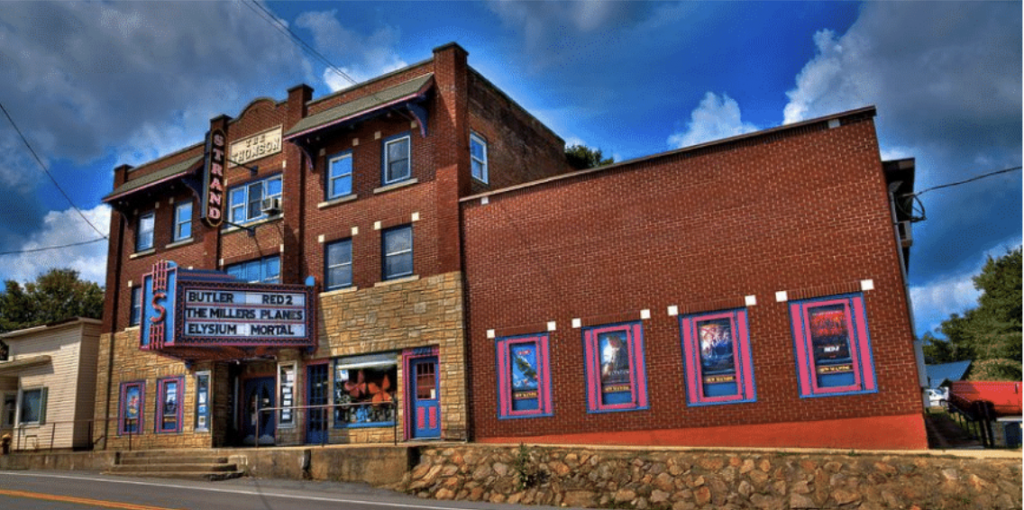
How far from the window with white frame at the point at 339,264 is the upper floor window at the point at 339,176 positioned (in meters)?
1.52

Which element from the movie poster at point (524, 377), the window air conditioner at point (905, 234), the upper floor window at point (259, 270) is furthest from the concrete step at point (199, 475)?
the window air conditioner at point (905, 234)

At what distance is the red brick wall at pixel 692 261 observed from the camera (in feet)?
49.9

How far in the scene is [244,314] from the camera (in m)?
21.4

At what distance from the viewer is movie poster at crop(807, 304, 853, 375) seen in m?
15.1

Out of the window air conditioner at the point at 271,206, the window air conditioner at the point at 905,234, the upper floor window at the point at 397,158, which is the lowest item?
the window air conditioner at the point at 905,234

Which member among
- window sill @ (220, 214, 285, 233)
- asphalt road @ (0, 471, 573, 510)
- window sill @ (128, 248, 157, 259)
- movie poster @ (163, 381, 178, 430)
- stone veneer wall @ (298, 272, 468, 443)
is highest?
window sill @ (220, 214, 285, 233)

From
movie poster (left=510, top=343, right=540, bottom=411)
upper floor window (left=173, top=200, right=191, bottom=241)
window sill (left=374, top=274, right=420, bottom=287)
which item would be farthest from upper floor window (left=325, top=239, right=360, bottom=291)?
upper floor window (left=173, top=200, right=191, bottom=241)

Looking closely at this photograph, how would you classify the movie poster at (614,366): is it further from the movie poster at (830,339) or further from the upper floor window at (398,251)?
the upper floor window at (398,251)

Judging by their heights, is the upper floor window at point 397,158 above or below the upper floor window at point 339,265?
above

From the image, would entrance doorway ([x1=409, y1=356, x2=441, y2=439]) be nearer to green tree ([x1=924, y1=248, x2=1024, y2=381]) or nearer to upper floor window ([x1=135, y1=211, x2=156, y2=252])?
upper floor window ([x1=135, y1=211, x2=156, y2=252])

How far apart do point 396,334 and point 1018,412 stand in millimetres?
14350

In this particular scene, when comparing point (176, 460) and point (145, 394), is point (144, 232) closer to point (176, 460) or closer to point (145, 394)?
point (145, 394)

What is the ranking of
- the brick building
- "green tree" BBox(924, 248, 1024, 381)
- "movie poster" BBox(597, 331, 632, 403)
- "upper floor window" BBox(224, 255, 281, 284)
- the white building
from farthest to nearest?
"green tree" BBox(924, 248, 1024, 381) → the white building → "upper floor window" BBox(224, 255, 281, 284) → "movie poster" BBox(597, 331, 632, 403) → the brick building

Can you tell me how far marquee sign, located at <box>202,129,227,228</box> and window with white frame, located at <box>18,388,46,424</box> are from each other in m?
11.4
